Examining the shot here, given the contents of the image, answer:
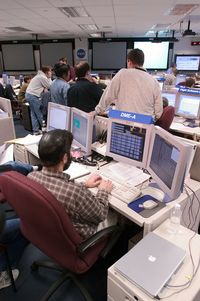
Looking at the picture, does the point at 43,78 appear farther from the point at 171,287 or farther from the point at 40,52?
the point at 40,52

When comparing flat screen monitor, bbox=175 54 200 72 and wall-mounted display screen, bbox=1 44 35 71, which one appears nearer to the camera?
flat screen monitor, bbox=175 54 200 72

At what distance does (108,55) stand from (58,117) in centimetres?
976

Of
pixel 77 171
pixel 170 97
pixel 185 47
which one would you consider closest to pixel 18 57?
pixel 185 47

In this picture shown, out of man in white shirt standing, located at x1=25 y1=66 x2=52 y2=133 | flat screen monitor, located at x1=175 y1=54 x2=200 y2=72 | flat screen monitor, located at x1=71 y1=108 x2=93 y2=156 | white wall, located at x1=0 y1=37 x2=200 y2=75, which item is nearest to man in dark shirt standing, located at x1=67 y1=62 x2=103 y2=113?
flat screen monitor, located at x1=71 y1=108 x2=93 y2=156

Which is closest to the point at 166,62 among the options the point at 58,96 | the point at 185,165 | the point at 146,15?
the point at 146,15

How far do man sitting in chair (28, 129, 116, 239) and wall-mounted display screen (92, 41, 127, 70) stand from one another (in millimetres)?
10728

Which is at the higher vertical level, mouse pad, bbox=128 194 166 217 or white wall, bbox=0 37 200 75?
white wall, bbox=0 37 200 75

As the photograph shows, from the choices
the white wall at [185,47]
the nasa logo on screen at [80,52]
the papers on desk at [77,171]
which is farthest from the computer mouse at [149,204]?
the white wall at [185,47]

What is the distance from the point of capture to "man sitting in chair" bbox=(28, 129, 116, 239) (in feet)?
4.11

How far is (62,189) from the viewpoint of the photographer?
125 cm

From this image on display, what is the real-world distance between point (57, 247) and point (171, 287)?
0.59 m

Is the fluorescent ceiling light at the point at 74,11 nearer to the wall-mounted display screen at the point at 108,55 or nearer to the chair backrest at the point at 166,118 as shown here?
the chair backrest at the point at 166,118

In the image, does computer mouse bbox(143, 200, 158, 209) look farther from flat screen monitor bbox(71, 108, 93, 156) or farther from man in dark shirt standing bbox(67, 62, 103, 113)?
man in dark shirt standing bbox(67, 62, 103, 113)

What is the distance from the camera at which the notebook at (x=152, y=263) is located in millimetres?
1054
